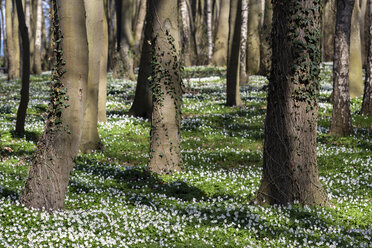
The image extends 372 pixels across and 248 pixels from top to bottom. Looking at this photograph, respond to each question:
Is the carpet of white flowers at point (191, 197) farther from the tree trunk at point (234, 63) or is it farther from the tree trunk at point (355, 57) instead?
the tree trunk at point (355, 57)

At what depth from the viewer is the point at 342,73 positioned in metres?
14.3

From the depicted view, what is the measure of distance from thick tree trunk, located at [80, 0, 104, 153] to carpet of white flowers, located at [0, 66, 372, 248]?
0.56 metres

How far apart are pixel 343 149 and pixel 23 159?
30.6ft

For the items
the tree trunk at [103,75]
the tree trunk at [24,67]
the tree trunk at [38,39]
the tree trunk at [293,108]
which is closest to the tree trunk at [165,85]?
the tree trunk at [293,108]

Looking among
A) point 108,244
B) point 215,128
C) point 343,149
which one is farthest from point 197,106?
point 108,244

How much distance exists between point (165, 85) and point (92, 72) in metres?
3.55

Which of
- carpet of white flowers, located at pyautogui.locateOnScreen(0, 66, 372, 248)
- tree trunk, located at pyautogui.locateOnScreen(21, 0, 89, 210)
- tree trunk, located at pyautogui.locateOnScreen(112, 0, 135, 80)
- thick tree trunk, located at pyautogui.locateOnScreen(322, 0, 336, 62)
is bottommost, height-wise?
carpet of white flowers, located at pyautogui.locateOnScreen(0, 66, 372, 248)

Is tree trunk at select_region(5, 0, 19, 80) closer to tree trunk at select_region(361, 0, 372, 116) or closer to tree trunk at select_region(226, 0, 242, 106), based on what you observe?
tree trunk at select_region(226, 0, 242, 106)

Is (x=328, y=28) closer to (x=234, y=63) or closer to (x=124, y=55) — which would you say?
(x=124, y=55)

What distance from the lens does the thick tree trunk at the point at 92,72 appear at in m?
12.7

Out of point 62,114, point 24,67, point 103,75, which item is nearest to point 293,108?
point 62,114

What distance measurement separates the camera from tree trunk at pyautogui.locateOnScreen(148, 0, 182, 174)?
10391 mm

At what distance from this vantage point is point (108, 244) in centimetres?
625

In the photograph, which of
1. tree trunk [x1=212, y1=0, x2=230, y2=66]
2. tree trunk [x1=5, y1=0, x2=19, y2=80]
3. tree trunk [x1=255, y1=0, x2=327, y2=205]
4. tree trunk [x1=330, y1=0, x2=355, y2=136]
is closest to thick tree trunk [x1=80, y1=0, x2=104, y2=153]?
tree trunk [x1=255, y1=0, x2=327, y2=205]
